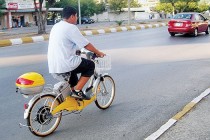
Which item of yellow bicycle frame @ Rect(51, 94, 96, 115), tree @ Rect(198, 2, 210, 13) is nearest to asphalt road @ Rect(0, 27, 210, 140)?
yellow bicycle frame @ Rect(51, 94, 96, 115)

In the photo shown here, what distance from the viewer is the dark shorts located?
17.0 ft

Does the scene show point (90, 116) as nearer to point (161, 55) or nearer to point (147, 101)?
point (147, 101)

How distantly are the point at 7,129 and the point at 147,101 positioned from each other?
2631mm

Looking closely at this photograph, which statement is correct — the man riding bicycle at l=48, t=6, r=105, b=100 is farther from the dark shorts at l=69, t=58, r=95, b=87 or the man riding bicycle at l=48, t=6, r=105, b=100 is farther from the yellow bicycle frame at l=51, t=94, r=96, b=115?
the yellow bicycle frame at l=51, t=94, r=96, b=115

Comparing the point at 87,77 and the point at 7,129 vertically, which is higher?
the point at 87,77

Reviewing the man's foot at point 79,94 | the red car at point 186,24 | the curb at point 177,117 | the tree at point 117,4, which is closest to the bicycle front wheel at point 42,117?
→ the man's foot at point 79,94

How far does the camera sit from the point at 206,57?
40.4ft

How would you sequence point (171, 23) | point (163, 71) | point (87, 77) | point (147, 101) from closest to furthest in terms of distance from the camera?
point (87, 77)
point (147, 101)
point (163, 71)
point (171, 23)

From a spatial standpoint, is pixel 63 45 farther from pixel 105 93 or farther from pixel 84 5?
pixel 84 5

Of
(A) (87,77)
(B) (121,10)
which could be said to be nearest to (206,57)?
(A) (87,77)

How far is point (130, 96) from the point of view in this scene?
6.92 metres

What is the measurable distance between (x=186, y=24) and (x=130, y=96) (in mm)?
15201

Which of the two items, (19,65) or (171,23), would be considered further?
(171,23)

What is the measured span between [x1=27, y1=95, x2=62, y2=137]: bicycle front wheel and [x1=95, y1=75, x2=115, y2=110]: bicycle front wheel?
3.71 feet
